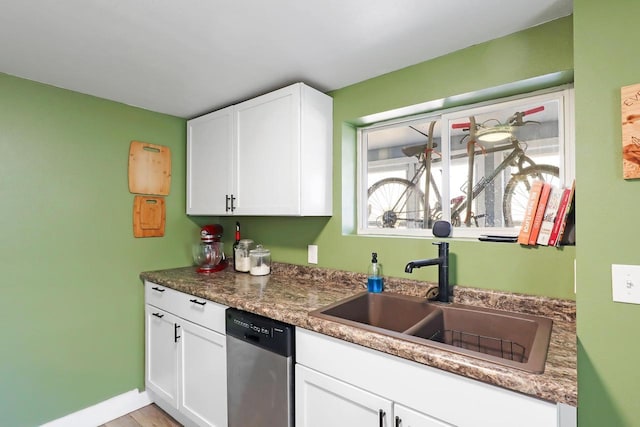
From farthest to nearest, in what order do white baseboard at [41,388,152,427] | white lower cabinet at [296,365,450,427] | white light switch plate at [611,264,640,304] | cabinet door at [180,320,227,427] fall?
1. white baseboard at [41,388,152,427]
2. cabinet door at [180,320,227,427]
3. white lower cabinet at [296,365,450,427]
4. white light switch plate at [611,264,640,304]

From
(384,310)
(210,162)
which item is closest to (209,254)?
(210,162)

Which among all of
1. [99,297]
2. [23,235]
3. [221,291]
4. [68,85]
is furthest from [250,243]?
[68,85]

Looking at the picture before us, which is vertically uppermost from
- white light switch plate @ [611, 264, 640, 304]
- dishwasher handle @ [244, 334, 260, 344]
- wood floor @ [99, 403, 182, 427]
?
white light switch plate @ [611, 264, 640, 304]

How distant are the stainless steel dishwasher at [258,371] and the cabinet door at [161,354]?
597 millimetres

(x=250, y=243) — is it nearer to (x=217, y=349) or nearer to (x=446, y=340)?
(x=217, y=349)

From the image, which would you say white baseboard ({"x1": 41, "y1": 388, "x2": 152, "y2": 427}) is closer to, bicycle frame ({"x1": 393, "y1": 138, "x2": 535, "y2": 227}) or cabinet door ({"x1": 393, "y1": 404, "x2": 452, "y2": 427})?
→ cabinet door ({"x1": 393, "y1": 404, "x2": 452, "y2": 427})

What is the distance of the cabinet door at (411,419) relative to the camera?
995 millimetres

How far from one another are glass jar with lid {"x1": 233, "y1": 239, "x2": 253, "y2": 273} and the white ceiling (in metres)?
1.13

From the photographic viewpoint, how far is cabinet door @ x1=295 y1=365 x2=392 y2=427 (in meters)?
1.12

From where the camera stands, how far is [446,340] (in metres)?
1.43

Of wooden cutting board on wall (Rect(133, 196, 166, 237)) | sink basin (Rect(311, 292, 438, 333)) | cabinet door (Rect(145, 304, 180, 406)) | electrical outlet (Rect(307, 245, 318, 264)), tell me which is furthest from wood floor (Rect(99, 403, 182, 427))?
sink basin (Rect(311, 292, 438, 333))

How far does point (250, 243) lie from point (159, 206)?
0.76 metres

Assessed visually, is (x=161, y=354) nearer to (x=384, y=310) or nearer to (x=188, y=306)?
(x=188, y=306)

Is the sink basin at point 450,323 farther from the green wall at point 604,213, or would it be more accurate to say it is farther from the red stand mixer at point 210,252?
the red stand mixer at point 210,252
